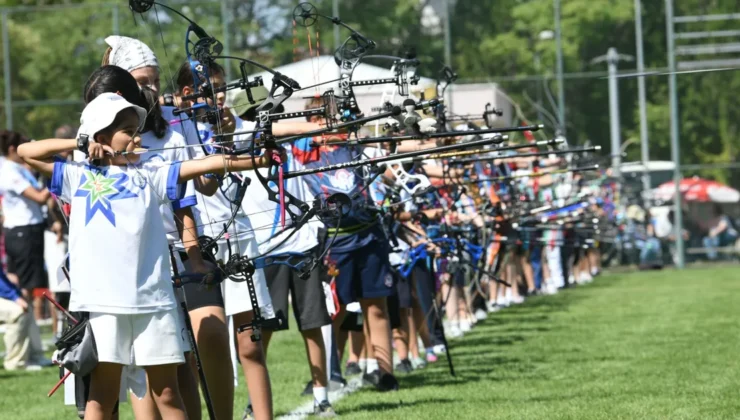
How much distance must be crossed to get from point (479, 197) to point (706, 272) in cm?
1485

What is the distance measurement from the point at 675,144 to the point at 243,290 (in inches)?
928

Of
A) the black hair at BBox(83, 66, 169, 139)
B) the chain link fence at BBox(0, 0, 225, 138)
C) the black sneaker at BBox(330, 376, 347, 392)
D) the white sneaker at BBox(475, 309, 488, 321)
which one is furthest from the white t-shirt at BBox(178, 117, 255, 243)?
the chain link fence at BBox(0, 0, 225, 138)

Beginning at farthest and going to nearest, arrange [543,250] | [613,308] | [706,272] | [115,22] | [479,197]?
[115,22]
[706,272]
[543,250]
[613,308]
[479,197]

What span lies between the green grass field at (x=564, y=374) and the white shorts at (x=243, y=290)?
1.38 m

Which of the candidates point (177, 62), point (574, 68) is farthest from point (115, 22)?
point (574, 68)

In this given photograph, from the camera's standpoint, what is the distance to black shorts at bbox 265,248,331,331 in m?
7.99

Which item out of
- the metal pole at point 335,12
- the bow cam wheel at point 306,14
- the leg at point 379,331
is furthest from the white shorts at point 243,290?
the metal pole at point 335,12

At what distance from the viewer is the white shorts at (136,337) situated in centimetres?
501

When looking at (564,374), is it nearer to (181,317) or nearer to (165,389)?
(181,317)

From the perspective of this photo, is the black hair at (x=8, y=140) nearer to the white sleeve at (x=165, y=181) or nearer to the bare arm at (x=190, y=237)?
the bare arm at (x=190, y=237)

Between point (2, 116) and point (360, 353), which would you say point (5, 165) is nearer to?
point (360, 353)

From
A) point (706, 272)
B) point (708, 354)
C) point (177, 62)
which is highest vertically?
point (177, 62)

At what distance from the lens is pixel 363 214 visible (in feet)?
28.3

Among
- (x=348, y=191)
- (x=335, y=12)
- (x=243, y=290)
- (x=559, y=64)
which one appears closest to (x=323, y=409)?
(x=348, y=191)
